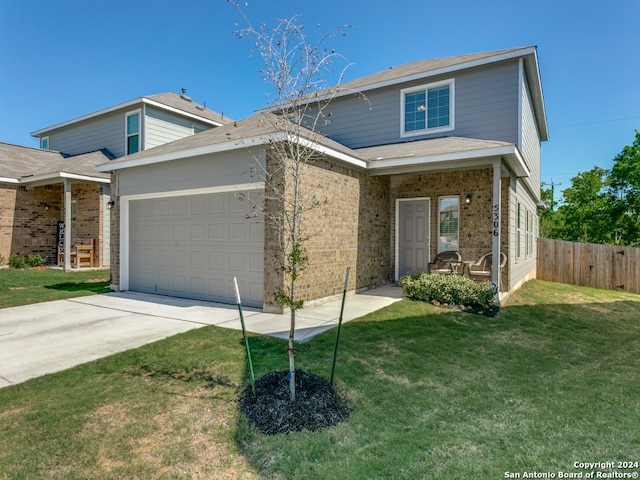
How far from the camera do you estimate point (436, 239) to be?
985 centimetres

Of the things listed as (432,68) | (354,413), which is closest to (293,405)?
(354,413)

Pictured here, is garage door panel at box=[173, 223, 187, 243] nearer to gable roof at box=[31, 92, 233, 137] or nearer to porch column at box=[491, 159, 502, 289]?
porch column at box=[491, 159, 502, 289]

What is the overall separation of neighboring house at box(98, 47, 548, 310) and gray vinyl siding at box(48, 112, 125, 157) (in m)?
8.18

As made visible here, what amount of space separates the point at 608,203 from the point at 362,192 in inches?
788

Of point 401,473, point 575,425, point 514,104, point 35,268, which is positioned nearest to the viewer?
point 401,473

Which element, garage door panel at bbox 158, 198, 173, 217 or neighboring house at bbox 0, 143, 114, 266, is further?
neighboring house at bbox 0, 143, 114, 266

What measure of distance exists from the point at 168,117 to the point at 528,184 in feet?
47.1

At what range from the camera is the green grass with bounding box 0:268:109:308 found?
831 centimetres

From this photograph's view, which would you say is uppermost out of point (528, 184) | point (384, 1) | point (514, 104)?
point (384, 1)

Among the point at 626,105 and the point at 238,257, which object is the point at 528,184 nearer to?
the point at 238,257

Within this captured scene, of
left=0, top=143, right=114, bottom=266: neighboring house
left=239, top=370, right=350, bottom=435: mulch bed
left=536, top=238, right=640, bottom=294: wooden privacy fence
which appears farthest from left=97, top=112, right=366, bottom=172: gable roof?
left=536, top=238, right=640, bottom=294: wooden privacy fence

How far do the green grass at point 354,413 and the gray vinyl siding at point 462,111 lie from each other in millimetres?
6241

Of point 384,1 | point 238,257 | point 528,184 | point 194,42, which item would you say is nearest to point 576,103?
point 528,184

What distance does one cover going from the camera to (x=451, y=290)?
737 centimetres
